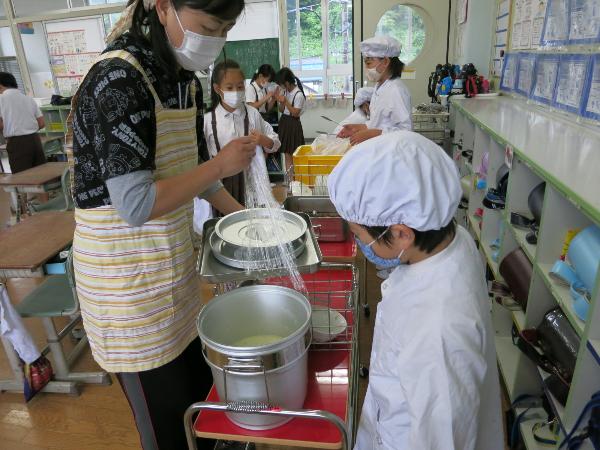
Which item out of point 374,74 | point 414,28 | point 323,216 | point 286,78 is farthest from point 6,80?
point 414,28

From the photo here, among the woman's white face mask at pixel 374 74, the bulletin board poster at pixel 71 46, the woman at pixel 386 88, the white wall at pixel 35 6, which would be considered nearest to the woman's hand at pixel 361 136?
the woman at pixel 386 88

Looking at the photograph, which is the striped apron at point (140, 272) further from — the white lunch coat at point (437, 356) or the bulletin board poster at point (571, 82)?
the bulletin board poster at point (571, 82)

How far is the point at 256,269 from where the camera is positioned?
984mm

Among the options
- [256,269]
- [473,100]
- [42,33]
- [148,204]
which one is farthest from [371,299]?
[42,33]

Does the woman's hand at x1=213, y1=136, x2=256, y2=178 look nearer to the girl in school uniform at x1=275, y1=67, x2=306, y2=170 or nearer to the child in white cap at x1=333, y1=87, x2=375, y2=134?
the child in white cap at x1=333, y1=87, x2=375, y2=134

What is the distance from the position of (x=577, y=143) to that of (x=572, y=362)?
2.89ft

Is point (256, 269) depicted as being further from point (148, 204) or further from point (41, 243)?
point (41, 243)

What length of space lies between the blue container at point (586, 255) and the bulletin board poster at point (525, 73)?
73.3 inches

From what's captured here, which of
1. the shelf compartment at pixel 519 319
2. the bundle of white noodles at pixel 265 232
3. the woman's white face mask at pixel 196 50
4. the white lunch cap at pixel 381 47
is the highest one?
the white lunch cap at pixel 381 47

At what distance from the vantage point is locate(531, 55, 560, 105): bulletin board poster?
7.76 ft

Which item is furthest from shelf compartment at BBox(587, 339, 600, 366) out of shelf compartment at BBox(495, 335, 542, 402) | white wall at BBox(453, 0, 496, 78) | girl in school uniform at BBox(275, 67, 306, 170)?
girl in school uniform at BBox(275, 67, 306, 170)

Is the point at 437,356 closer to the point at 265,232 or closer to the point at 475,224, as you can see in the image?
the point at 265,232

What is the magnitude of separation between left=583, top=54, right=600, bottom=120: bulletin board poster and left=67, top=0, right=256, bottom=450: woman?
1.68m

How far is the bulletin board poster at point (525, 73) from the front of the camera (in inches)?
108
